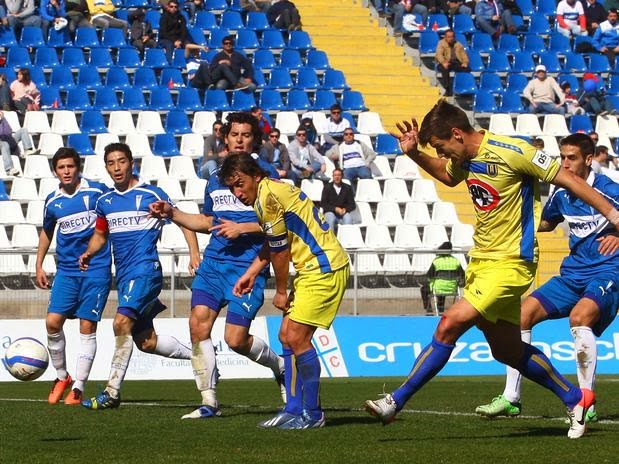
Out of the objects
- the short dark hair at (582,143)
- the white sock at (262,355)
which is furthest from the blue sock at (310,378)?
the short dark hair at (582,143)

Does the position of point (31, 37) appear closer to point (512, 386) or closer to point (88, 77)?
point (88, 77)

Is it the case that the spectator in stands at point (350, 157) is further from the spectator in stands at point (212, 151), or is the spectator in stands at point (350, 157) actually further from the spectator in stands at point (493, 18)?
the spectator in stands at point (493, 18)

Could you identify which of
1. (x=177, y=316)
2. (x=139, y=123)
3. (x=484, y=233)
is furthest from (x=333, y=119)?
(x=484, y=233)

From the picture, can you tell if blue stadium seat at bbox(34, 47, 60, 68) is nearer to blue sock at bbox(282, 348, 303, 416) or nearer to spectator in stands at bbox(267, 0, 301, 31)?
spectator in stands at bbox(267, 0, 301, 31)

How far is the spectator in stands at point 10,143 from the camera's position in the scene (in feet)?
78.0

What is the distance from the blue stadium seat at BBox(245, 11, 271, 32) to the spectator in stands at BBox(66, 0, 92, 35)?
12.5 ft

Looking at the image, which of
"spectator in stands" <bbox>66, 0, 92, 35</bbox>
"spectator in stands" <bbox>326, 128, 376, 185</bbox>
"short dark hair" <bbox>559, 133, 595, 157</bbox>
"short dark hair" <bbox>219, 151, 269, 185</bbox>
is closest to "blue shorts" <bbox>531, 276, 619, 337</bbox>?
"short dark hair" <bbox>559, 133, 595, 157</bbox>

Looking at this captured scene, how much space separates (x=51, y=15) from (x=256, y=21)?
477 cm

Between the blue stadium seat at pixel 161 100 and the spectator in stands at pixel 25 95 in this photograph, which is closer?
the spectator in stands at pixel 25 95

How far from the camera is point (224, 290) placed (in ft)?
36.3

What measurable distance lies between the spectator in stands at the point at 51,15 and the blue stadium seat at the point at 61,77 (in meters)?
1.15

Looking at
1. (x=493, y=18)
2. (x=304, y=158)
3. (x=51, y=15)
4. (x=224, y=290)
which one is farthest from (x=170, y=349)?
(x=493, y=18)

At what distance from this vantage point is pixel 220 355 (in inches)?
763

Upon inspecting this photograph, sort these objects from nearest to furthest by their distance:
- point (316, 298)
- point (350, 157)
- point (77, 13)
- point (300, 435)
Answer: point (300, 435) → point (316, 298) → point (350, 157) → point (77, 13)
